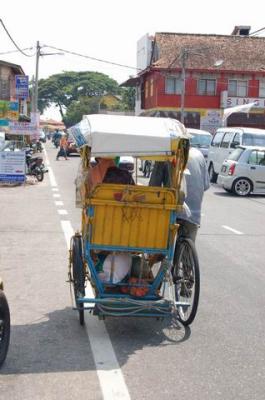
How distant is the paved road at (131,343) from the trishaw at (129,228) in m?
0.28

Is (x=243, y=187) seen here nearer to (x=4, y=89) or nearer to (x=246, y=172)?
(x=246, y=172)

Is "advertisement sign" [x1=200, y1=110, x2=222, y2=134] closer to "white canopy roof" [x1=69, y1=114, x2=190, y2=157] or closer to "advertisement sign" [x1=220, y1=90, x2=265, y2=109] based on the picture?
"advertisement sign" [x1=220, y1=90, x2=265, y2=109]

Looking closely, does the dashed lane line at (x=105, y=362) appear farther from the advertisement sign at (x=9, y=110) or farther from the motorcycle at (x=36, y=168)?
the advertisement sign at (x=9, y=110)

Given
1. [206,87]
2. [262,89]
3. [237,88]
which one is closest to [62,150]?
[206,87]

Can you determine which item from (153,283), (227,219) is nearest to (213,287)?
(153,283)

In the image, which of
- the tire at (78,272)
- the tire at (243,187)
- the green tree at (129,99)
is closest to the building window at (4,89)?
the tire at (243,187)

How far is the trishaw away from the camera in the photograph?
5285mm

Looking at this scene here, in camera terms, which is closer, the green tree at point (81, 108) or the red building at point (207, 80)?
the red building at point (207, 80)

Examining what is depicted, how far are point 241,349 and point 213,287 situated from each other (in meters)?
2.15

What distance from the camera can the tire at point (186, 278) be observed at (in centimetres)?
540

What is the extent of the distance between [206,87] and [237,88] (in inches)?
91.4

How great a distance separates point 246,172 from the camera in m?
19.5

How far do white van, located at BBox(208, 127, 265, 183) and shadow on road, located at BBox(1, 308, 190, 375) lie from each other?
17.0 metres

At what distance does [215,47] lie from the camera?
49000 millimetres
